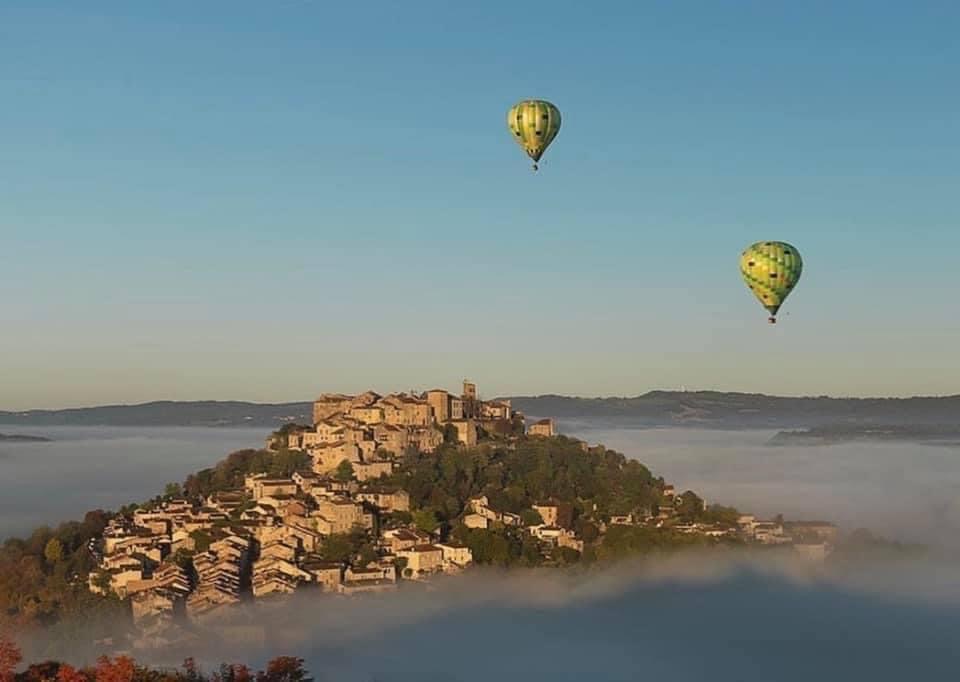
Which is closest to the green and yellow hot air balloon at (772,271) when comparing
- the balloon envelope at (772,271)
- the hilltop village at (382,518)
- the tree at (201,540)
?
the balloon envelope at (772,271)

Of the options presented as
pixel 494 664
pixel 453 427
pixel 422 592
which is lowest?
pixel 494 664

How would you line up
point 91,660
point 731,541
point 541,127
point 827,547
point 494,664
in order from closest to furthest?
point 91,660 → point 541,127 → point 494,664 → point 731,541 → point 827,547

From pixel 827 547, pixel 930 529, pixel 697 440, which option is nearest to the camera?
pixel 827 547

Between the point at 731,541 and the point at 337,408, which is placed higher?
the point at 337,408

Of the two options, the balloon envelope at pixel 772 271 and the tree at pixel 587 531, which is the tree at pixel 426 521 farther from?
the balloon envelope at pixel 772 271

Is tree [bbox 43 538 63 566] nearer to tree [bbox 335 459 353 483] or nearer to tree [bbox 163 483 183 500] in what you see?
tree [bbox 163 483 183 500]

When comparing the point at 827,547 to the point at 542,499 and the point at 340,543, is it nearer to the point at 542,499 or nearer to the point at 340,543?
the point at 542,499

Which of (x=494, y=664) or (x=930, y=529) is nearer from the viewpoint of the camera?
(x=494, y=664)

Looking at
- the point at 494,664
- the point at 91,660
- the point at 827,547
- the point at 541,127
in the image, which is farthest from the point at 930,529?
the point at 91,660
